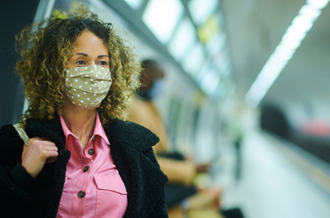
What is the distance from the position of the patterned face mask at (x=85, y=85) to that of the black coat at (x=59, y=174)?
15 cm

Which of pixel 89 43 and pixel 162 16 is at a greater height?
pixel 162 16

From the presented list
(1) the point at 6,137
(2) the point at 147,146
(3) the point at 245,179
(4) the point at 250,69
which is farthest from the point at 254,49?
(1) the point at 6,137

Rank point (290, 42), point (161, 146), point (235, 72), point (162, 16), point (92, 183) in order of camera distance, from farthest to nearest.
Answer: point (235, 72)
point (290, 42)
point (162, 16)
point (161, 146)
point (92, 183)

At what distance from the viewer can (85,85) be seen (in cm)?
118

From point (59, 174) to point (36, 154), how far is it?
13cm

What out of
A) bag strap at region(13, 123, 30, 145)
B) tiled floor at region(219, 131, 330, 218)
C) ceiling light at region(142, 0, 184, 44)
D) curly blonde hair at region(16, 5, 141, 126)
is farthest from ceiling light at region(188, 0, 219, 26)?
tiled floor at region(219, 131, 330, 218)

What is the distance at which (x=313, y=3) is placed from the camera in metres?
4.43

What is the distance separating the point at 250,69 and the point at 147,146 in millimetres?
8742

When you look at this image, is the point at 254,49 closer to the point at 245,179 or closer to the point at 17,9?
the point at 245,179

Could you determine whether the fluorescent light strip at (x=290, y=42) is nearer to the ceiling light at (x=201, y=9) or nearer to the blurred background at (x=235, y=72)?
the blurred background at (x=235, y=72)

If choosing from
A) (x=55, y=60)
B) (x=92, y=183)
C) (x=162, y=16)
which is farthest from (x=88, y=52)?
(x=162, y=16)

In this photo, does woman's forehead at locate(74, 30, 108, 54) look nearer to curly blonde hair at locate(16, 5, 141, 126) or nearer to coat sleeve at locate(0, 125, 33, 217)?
curly blonde hair at locate(16, 5, 141, 126)

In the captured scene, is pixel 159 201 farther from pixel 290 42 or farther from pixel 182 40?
pixel 290 42

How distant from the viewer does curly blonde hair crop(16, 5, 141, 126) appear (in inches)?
46.8
